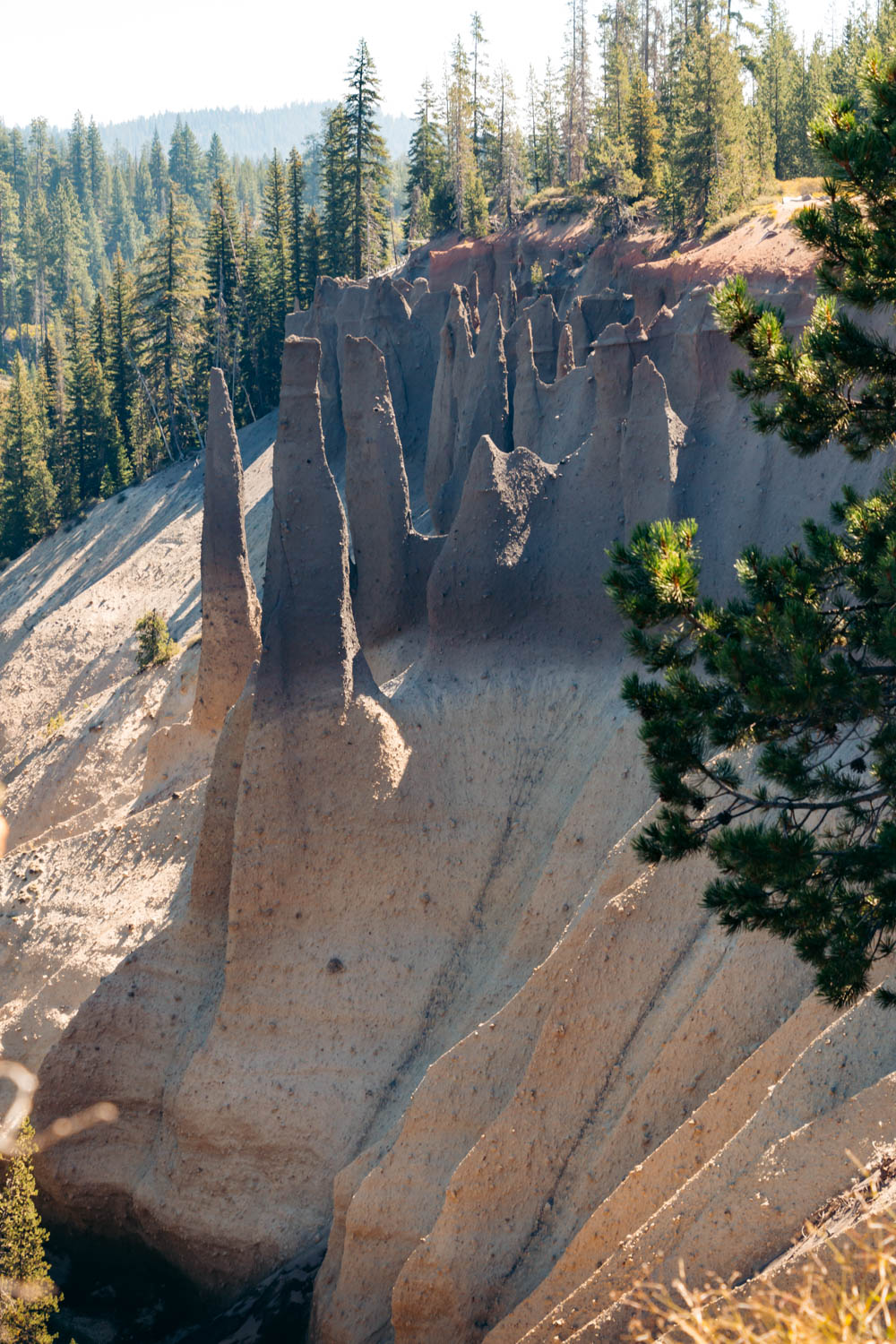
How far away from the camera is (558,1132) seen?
1366 centimetres

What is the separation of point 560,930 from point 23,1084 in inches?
326

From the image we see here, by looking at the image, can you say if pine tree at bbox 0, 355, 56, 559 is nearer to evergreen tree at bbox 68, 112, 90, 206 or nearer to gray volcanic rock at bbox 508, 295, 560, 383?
gray volcanic rock at bbox 508, 295, 560, 383

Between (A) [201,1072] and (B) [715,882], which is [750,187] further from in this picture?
(B) [715,882]

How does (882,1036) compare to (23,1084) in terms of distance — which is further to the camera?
(23,1084)

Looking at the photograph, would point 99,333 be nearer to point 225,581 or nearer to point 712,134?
point 712,134

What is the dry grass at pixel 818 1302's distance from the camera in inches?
245

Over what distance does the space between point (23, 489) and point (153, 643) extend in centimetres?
2591

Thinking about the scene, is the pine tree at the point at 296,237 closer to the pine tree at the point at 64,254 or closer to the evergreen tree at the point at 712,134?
the evergreen tree at the point at 712,134

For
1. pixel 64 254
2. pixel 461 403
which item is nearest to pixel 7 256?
pixel 64 254

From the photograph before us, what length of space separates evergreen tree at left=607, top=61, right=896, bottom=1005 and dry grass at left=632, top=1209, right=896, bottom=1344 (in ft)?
5.34

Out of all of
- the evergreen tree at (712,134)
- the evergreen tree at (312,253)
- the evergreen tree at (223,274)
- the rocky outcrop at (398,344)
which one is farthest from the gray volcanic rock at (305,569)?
the evergreen tree at (312,253)

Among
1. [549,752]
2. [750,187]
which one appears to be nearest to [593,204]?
[750,187]

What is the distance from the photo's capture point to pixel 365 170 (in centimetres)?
5428

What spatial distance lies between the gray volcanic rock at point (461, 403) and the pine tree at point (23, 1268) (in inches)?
540
